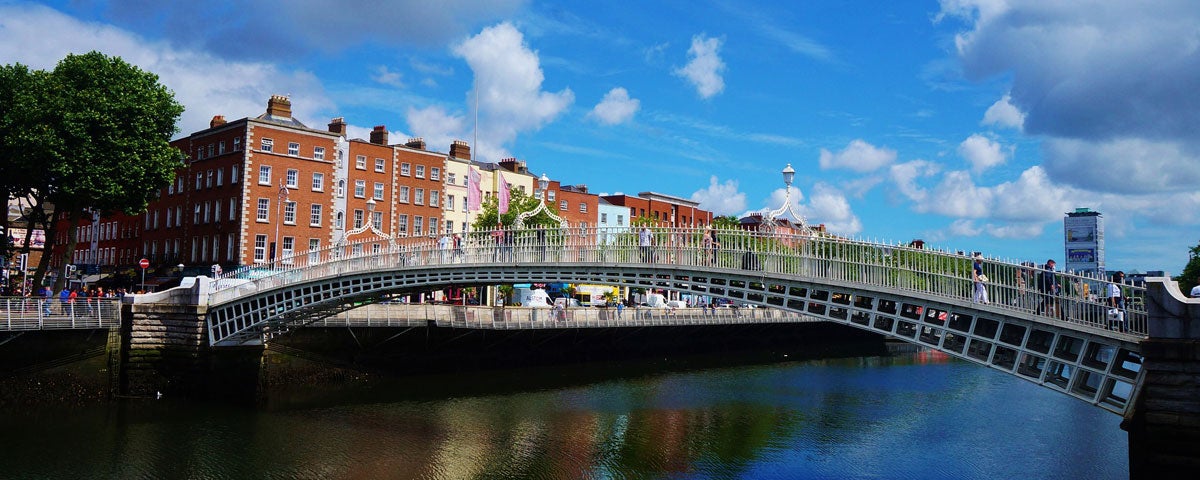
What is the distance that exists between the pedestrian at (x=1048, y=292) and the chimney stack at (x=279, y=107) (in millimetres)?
44331

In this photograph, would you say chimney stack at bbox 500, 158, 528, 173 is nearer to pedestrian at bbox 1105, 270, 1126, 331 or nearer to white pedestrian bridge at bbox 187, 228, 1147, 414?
white pedestrian bridge at bbox 187, 228, 1147, 414

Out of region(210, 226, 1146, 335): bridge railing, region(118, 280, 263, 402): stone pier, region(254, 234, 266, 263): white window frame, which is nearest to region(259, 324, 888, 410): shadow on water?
region(118, 280, 263, 402): stone pier

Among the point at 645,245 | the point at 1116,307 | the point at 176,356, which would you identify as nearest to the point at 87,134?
the point at 176,356

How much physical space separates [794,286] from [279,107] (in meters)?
40.1

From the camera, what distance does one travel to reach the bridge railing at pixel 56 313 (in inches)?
1027

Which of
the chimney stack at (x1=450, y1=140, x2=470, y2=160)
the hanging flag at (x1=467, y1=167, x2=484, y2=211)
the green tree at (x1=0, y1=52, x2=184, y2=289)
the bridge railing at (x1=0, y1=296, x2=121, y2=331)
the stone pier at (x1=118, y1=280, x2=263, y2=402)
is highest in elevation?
the chimney stack at (x1=450, y1=140, x2=470, y2=160)

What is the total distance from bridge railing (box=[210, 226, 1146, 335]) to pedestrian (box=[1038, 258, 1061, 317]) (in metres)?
0.02

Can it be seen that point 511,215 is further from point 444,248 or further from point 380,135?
point 444,248

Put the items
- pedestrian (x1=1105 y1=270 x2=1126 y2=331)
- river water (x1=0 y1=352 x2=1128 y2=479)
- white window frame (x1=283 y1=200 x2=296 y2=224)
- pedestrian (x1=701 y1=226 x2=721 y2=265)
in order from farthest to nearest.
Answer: white window frame (x1=283 y1=200 x2=296 y2=224)
river water (x1=0 y1=352 x2=1128 y2=479)
pedestrian (x1=701 y1=226 x2=721 y2=265)
pedestrian (x1=1105 y1=270 x2=1126 y2=331)

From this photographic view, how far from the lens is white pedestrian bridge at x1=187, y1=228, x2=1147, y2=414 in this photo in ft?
50.8

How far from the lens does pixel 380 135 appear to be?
5462 cm

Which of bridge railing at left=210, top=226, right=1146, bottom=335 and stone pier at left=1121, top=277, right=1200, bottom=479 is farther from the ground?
bridge railing at left=210, top=226, right=1146, bottom=335

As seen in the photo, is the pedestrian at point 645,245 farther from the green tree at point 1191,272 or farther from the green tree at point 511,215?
the green tree at point 1191,272

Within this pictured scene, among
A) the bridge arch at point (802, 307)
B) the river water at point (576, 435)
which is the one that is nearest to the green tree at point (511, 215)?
the river water at point (576, 435)
